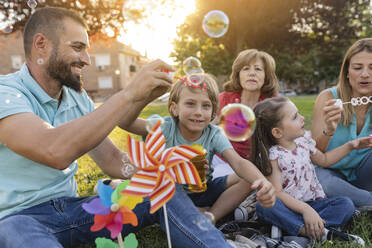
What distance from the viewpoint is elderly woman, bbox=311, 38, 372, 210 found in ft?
8.19

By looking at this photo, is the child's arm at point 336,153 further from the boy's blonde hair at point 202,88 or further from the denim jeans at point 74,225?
the denim jeans at point 74,225

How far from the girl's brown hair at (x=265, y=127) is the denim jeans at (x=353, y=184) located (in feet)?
1.84

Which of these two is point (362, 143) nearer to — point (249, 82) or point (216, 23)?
point (249, 82)

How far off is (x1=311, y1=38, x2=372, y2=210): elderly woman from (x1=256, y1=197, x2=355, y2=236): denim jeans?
28 centimetres

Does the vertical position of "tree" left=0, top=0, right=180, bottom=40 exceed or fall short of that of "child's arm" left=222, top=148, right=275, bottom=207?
it exceeds it

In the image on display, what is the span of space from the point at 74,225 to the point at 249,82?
220 cm

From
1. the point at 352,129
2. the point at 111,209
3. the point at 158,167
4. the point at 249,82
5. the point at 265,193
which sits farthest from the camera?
the point at 249,82

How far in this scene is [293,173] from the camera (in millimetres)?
2314

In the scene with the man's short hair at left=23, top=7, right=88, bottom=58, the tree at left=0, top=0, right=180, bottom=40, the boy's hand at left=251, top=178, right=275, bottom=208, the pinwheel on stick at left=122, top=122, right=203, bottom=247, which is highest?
the tree at left=0, top=0, right=180, bottom=40

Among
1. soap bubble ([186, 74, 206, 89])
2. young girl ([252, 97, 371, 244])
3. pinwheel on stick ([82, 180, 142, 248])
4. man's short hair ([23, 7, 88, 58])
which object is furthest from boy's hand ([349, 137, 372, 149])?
man's short hair ([23, 7, 88, 58])

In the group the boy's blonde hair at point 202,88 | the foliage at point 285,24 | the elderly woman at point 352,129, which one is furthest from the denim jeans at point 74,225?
the foliage at point 285,24

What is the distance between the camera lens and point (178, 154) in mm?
1460

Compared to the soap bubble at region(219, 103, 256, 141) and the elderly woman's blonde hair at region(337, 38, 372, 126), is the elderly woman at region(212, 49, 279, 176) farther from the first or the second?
the soap bubble at region(219, 103, 256, 141)

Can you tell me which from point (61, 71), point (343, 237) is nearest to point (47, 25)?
point (61, 71)
